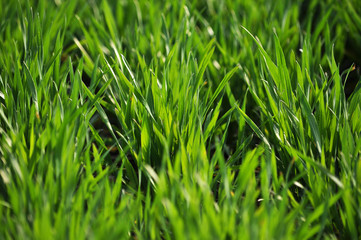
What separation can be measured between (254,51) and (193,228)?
3.21 ft

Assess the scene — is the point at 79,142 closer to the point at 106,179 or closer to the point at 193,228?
the point at 106,179

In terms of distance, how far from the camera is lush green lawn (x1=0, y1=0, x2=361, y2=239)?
3.13ft

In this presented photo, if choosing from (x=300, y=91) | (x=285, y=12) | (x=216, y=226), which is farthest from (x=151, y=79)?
(x=285, y=12)

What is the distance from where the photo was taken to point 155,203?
3.32ft

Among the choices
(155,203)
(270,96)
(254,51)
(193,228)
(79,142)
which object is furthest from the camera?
(254,51)

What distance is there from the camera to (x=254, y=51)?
1.72 m

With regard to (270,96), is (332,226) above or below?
below

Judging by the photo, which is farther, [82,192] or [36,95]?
[36,95]

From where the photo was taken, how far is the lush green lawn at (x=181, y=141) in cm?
95

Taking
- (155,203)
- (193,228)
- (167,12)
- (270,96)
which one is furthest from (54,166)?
(167,12)

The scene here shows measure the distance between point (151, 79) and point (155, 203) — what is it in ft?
1.60

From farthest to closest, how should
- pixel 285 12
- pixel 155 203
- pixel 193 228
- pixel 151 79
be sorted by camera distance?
pixel 285 12
pixel 151 79
pixel 155 203
pixel 193 228

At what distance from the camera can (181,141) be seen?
3.66ft

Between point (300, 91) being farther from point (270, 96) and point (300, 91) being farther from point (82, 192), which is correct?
point (82, 192)
